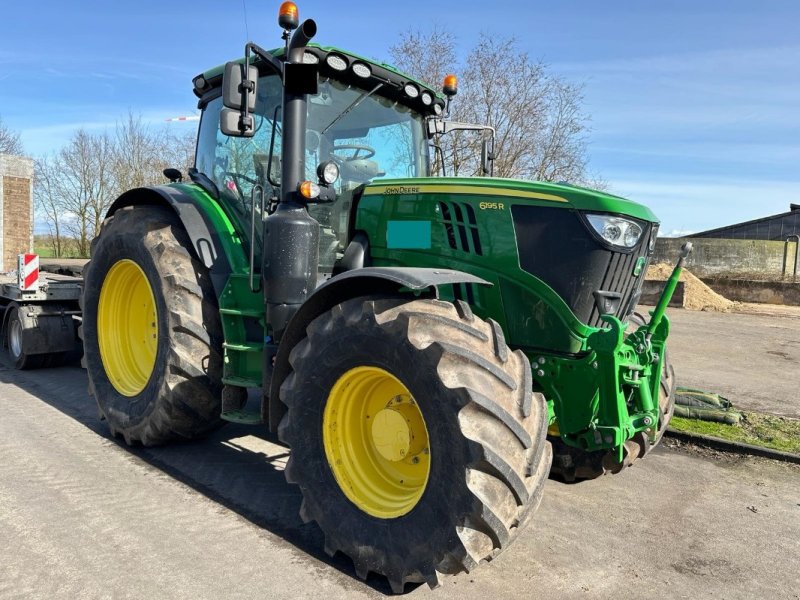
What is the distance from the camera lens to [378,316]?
3.01m

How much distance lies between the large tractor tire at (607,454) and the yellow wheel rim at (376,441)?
3.97 feet

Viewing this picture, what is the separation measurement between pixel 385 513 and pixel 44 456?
9.29 ft

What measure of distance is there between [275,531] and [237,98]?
2.43m

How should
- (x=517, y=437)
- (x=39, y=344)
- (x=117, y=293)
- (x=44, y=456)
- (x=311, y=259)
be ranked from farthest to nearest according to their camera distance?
1. (x=39, y=344)
2. (x=117, y=293)
3. (x=44, y=456)
4. (x=311, y=259)
5. (x=517, y=437)

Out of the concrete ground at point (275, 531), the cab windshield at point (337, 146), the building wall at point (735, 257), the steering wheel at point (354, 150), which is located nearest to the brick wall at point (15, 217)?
the concrete ground at point (275, 531)

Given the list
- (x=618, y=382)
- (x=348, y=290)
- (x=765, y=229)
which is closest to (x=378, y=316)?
(x=348, y=290)

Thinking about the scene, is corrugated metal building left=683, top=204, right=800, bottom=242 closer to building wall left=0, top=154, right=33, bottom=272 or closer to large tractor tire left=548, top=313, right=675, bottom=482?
building wall left=0, top=154, right=33, bottom=272

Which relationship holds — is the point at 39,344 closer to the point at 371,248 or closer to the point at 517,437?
the point at 371,248

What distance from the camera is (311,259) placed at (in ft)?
13.0

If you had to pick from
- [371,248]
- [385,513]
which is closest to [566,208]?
[371,248]

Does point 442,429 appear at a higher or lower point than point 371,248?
lower

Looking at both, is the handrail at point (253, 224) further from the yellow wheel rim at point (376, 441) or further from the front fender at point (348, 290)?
the yellow wheel rim at point (376, 441)

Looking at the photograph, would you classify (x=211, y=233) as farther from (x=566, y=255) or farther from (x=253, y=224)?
(x=566, y=255)

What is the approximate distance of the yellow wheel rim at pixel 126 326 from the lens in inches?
203
